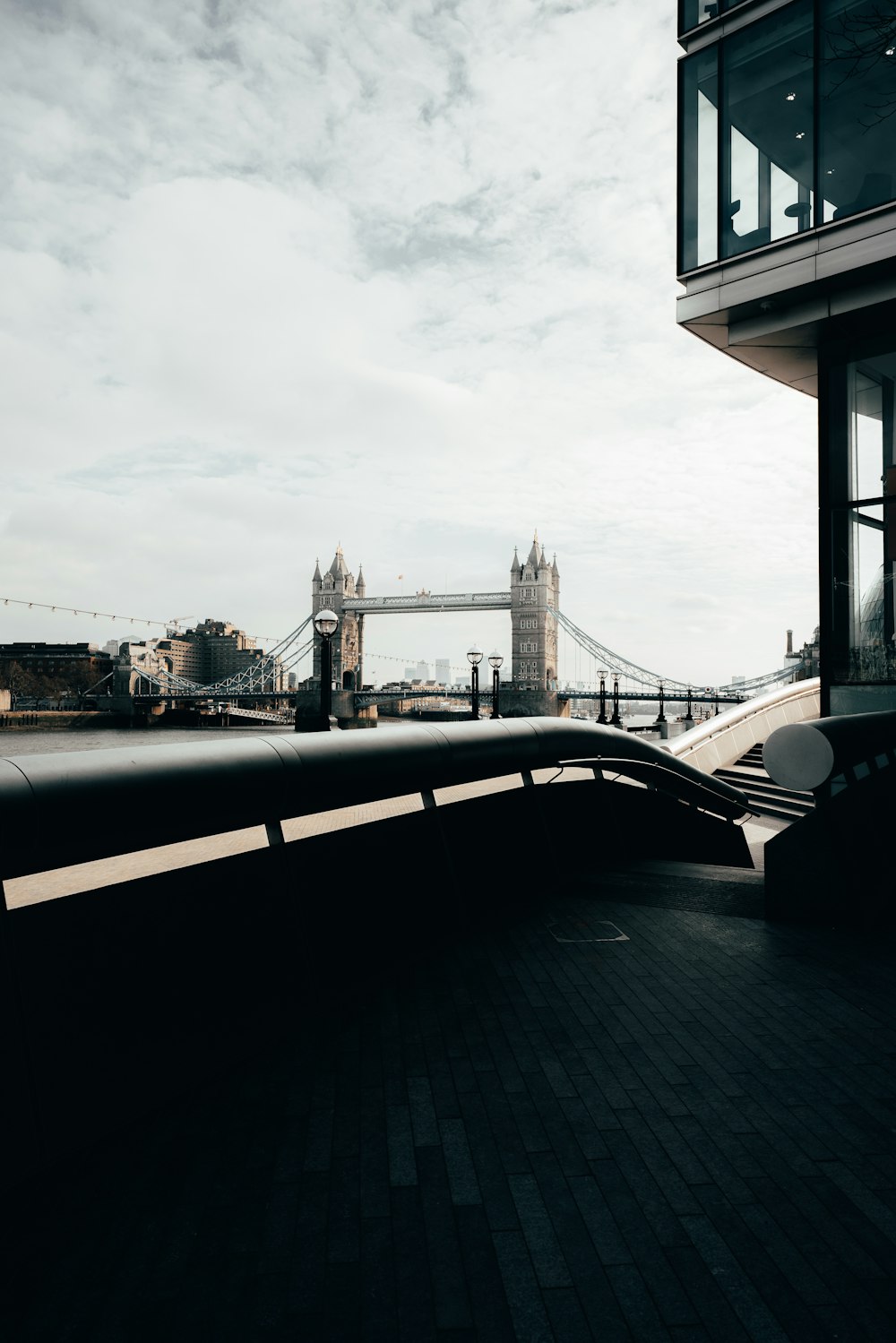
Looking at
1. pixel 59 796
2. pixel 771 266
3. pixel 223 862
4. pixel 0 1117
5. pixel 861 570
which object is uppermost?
pixel 771 266

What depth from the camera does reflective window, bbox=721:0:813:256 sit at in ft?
38.7

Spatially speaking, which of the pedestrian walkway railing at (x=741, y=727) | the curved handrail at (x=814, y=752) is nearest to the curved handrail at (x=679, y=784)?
the curved handrail at (x=814, y=752)

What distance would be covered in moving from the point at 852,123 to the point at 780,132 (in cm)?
122

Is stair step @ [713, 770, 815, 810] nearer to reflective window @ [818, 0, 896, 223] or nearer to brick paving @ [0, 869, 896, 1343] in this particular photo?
reflective window @ [818, 0, 896, 223]

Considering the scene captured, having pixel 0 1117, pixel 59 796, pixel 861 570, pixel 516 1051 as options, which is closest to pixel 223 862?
pixel 59 796

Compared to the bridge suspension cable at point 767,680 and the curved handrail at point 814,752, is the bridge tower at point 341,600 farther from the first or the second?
the curved handrail at point 814,752

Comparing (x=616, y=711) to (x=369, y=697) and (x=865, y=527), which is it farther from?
(x=369, y=697)

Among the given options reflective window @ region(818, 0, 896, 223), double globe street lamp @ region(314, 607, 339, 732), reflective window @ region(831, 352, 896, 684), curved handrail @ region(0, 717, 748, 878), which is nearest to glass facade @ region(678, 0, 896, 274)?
reflective window @ region(818, 0, 896, 223)

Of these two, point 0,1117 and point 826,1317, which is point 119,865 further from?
point 826,1317

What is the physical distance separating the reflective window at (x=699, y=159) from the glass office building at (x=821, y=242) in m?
0.02

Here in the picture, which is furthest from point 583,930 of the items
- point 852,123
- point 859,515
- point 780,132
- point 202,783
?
point 780,132

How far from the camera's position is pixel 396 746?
555cm

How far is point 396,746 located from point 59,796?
8.12 ft

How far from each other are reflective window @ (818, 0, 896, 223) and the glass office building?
2 cm
